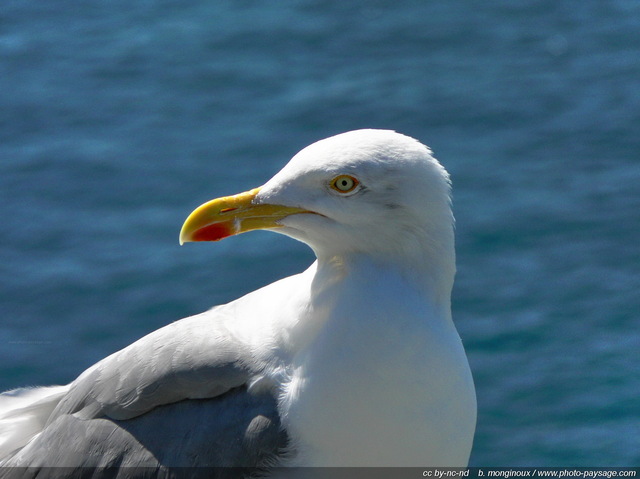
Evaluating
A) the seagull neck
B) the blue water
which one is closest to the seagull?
the seagull neck

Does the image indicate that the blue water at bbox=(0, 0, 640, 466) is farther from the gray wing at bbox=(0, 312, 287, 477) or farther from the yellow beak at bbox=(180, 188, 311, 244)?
the yellow beak at bbox=(180, 188, 311, 244)

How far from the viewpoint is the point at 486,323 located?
5977mm

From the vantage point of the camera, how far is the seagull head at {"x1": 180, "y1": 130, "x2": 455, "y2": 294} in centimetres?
335

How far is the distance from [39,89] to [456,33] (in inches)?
113

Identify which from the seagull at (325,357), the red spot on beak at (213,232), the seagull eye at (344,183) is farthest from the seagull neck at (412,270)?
the red spot on beak at (213,232)

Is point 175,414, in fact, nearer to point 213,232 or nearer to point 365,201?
point 213,232

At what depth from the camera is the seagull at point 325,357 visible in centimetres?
339

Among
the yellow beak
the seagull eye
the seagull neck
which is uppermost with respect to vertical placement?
the seagull eye

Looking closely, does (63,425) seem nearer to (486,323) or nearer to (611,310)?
(486,323)

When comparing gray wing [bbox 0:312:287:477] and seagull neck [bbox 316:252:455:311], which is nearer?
seagull neck [bbox 316:252:455:311]

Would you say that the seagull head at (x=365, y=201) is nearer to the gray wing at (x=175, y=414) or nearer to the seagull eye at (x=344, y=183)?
the seagull eye at (x=344, y=183)

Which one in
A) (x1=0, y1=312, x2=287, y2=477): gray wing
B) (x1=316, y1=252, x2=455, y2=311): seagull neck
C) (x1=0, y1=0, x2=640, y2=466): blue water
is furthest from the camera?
(x1=0, y1=0, x2=640, y2=466): blue water

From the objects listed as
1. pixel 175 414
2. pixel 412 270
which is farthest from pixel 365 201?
pixel 175 414

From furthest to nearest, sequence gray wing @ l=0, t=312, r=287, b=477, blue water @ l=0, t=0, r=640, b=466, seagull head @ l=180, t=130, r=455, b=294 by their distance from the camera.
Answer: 1. blue water @ l=0, t=0, r=640, b=466
2. gray wing @ l=0, t=312, r=287, b=477
3. seagull head @ l=180, t=130, r=455, b=294
